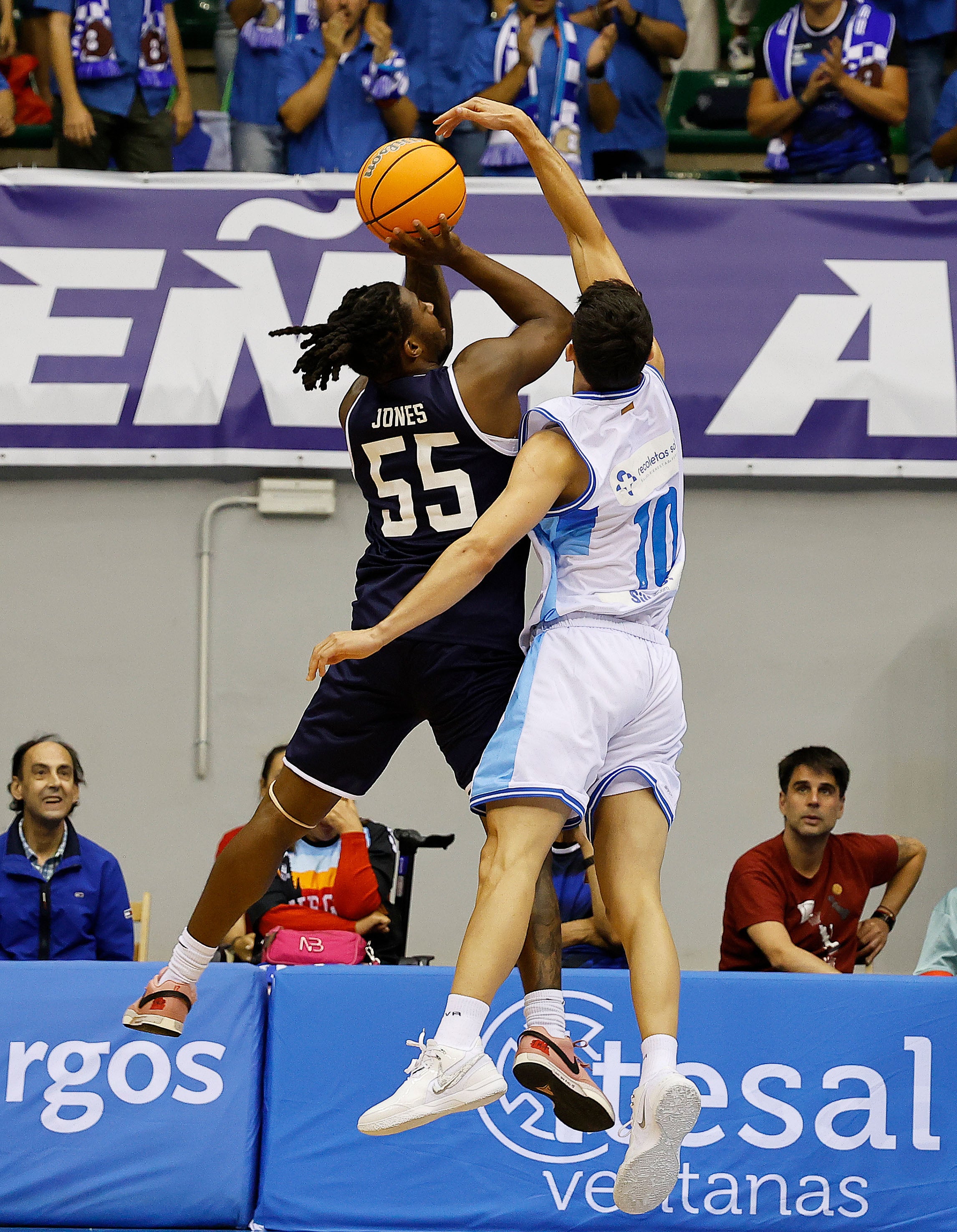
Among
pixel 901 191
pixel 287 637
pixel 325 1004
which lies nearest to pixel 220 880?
pixel 325 1004

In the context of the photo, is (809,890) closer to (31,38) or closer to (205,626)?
(205,626)

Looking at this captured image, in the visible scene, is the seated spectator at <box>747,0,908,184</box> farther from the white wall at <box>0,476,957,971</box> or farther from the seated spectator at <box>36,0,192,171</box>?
the seated spectator at <box>36,0,192,171</box>

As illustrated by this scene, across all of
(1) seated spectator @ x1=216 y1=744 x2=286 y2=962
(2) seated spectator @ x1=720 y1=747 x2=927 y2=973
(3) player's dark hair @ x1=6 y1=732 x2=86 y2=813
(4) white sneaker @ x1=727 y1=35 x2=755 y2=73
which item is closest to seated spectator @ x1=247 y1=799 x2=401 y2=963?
(1) seated spectator @ x1=216 y1=744 x2=286 y2=962

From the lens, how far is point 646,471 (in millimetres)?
4238

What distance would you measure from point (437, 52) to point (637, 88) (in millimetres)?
1166

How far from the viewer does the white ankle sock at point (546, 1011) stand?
4180 mm

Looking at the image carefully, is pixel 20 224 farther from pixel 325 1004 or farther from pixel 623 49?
pixel 325 1004

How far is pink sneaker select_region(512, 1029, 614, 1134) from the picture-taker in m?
3.98

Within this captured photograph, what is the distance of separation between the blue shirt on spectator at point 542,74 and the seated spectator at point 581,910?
385 centimetres

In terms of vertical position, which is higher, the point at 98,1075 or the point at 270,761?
the point at 270,761

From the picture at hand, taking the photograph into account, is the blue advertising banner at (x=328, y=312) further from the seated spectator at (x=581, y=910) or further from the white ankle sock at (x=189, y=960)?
the white ankle sock at (x=189, y=960)

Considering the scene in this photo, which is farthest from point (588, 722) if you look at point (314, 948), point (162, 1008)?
point (314, 948)

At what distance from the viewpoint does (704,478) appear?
27.7 feet

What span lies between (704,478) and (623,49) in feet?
8.62
